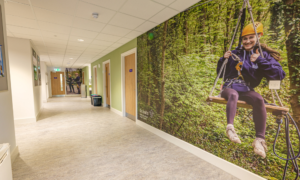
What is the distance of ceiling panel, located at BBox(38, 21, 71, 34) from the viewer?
309 centimetres

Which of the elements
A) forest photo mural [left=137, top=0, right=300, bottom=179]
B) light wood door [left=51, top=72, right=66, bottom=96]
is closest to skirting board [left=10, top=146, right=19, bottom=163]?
forest photo mural [left=137, top=0, right=300, bottom=179]

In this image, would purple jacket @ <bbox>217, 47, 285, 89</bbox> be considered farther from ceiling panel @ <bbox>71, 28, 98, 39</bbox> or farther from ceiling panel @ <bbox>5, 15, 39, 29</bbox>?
ceiling panel @ <bbox>5, 15, 39, 29</bbox>

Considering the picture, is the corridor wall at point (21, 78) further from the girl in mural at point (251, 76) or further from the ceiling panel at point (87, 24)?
the girl in mural at point (251, 76)

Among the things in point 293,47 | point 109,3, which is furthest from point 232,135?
point 109,3

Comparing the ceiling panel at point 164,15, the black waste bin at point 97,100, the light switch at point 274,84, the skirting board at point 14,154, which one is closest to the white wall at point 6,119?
the skirting board at point 14,154

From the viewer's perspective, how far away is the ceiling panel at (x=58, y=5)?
2.25 meters

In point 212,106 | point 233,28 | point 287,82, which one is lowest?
point 212,106

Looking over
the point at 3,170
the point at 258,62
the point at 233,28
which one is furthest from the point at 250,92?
the point at 3,170

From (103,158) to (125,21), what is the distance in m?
2.86

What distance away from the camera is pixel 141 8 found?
2480 mm

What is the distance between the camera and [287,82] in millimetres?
1517

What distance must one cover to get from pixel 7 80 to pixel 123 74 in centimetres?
318

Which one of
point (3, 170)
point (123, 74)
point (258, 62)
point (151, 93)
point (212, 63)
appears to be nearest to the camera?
point (3, 170)

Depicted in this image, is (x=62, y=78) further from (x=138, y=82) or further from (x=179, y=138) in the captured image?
(x=179, y=138)
